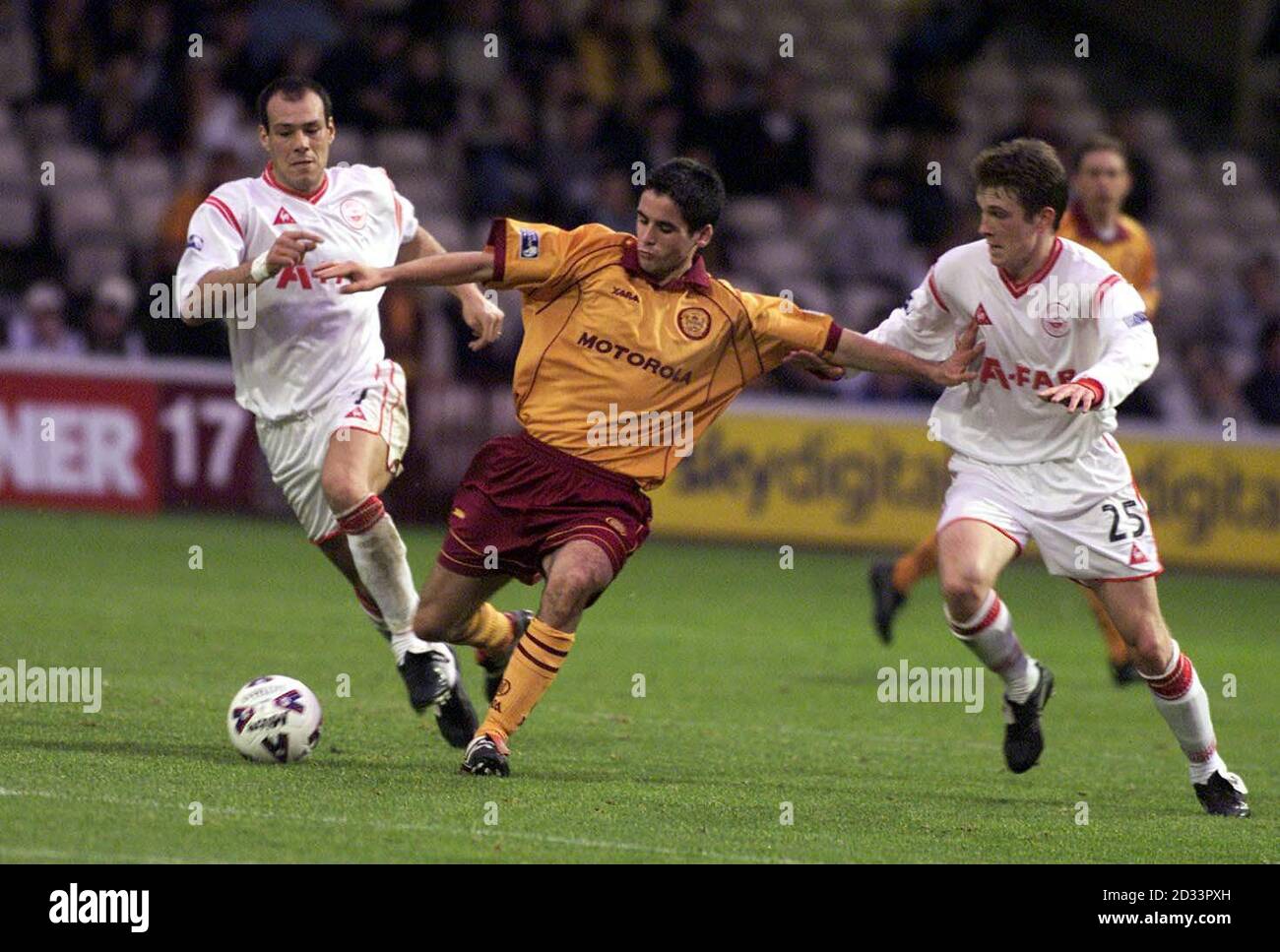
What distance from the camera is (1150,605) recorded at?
24.4ft

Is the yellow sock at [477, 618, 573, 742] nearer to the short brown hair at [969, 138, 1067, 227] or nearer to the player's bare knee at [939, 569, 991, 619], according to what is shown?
the player's bare knee at [939, 569, 991, 619]

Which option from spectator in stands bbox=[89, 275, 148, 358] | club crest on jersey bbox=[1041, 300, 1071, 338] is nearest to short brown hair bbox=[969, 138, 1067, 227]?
club crest on jersey bbox=[1041, 300, 1071, 338]

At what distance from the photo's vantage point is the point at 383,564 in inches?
319

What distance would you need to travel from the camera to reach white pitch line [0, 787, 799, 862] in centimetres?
611

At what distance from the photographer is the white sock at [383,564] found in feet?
26.5

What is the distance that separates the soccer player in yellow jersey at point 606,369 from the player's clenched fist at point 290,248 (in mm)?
230

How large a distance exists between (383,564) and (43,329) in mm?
9329

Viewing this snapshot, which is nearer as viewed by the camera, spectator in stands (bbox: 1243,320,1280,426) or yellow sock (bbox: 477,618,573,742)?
yellow sock (bbox: 477,618,573,742)

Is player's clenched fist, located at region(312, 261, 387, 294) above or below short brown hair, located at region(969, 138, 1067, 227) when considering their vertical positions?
below

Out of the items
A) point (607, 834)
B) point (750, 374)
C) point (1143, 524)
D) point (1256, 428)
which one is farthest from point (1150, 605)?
point (1256, 428)

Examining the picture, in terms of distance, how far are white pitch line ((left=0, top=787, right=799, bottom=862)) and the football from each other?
2.75ft

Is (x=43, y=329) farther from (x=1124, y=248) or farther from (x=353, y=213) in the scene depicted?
→ (x=1124, y=248)

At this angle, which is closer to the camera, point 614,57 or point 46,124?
point 46,124

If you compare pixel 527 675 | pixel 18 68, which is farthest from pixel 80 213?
pixel 527 675
